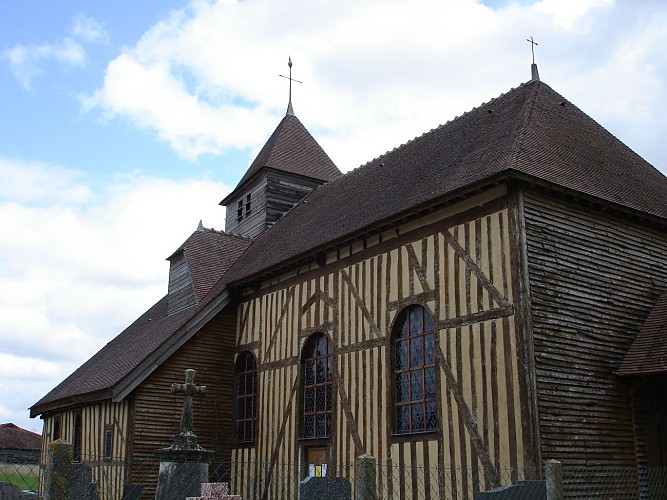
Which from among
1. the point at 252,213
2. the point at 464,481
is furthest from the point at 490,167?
the point at 252,213

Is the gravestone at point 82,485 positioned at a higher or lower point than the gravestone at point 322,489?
lower

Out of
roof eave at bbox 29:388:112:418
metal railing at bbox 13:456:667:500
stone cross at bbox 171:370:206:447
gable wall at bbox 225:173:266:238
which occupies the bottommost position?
metal railing at bbox 13:456:667:500

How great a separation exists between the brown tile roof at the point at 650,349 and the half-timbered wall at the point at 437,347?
2.01m

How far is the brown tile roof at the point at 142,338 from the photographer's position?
16.9 meters

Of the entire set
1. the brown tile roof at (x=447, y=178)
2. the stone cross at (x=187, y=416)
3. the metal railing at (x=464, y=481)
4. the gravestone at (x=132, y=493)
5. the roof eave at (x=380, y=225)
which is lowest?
the gravestone at (x=132, y=493)

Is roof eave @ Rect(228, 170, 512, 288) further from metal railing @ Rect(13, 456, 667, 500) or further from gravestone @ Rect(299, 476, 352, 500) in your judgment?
gravestone @ Rect(299, 476, 352, 500)

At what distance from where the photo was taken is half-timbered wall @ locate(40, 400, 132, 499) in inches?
632

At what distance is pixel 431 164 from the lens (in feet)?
48.4

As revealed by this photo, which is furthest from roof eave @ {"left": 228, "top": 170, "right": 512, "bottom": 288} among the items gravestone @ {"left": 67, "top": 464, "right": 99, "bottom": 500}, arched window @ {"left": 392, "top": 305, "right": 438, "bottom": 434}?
gravestone @ {"left": 67, "top": 464, "right": 99, "bottom": 500}

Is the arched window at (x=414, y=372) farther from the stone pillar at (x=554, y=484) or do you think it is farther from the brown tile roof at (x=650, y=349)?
the stone pillar at (x=554, y=484)

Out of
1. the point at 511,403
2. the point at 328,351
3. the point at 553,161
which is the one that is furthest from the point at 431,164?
the point at 511,403

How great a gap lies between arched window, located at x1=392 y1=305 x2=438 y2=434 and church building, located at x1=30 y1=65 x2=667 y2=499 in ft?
0.12

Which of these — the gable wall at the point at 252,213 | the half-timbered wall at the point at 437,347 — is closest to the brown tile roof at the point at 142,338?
the gable wall at the point at 252,213

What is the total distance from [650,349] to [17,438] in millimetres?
40671
